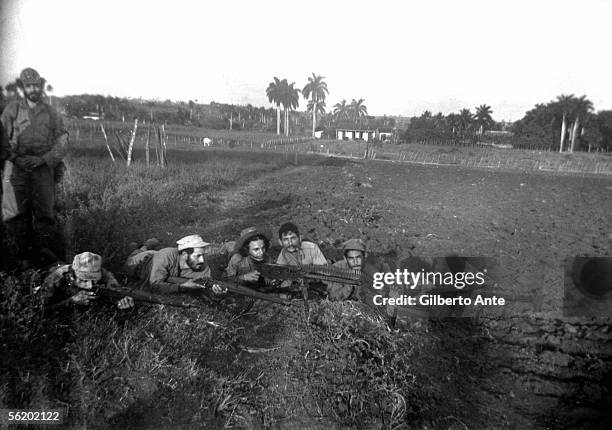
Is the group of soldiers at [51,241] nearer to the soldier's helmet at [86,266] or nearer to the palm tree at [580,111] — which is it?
the soldier's helmet at [86,266]

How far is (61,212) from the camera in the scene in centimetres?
336

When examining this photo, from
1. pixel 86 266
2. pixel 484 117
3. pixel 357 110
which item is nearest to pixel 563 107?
pixel 484 117

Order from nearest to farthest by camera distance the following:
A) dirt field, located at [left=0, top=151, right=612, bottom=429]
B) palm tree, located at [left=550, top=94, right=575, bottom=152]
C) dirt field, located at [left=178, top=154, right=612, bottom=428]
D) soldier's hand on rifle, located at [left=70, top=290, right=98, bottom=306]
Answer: dirt field, located at [left=0, top=151, right=612, bottom=429], soldier's hand on rifle, located at [left=70, top=290, right=98, bottom=306], dirt field, located at [left=178, top=154, right=612, bottom=428], palm tree, located at [left=550, top=94, right=575, bottom=152]

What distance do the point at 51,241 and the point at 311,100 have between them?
242 centimetres

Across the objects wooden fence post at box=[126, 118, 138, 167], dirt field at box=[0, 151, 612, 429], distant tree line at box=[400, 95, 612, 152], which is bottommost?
dirt field at box=[0, 151, 612, 429]

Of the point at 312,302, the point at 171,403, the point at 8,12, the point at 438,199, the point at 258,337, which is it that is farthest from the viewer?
the point at 438,199

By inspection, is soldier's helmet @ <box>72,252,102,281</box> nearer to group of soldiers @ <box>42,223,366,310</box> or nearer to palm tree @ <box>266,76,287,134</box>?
group of soldiers @ <box>42,223,366,310</box>

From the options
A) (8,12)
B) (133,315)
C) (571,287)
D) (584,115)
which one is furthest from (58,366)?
(584,115)

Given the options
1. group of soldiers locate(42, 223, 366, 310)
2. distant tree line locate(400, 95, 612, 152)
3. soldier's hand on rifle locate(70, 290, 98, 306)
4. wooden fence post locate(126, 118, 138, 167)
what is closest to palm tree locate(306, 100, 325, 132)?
distant tree line locate(400, 95, 612, 152)

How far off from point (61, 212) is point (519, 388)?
3754mm

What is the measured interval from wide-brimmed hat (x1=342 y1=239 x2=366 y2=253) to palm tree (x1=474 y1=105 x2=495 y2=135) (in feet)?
5.03

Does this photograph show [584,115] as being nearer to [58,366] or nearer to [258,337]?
[258,337]

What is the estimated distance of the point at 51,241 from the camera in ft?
10.8

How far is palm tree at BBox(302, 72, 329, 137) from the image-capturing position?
3645 mm
